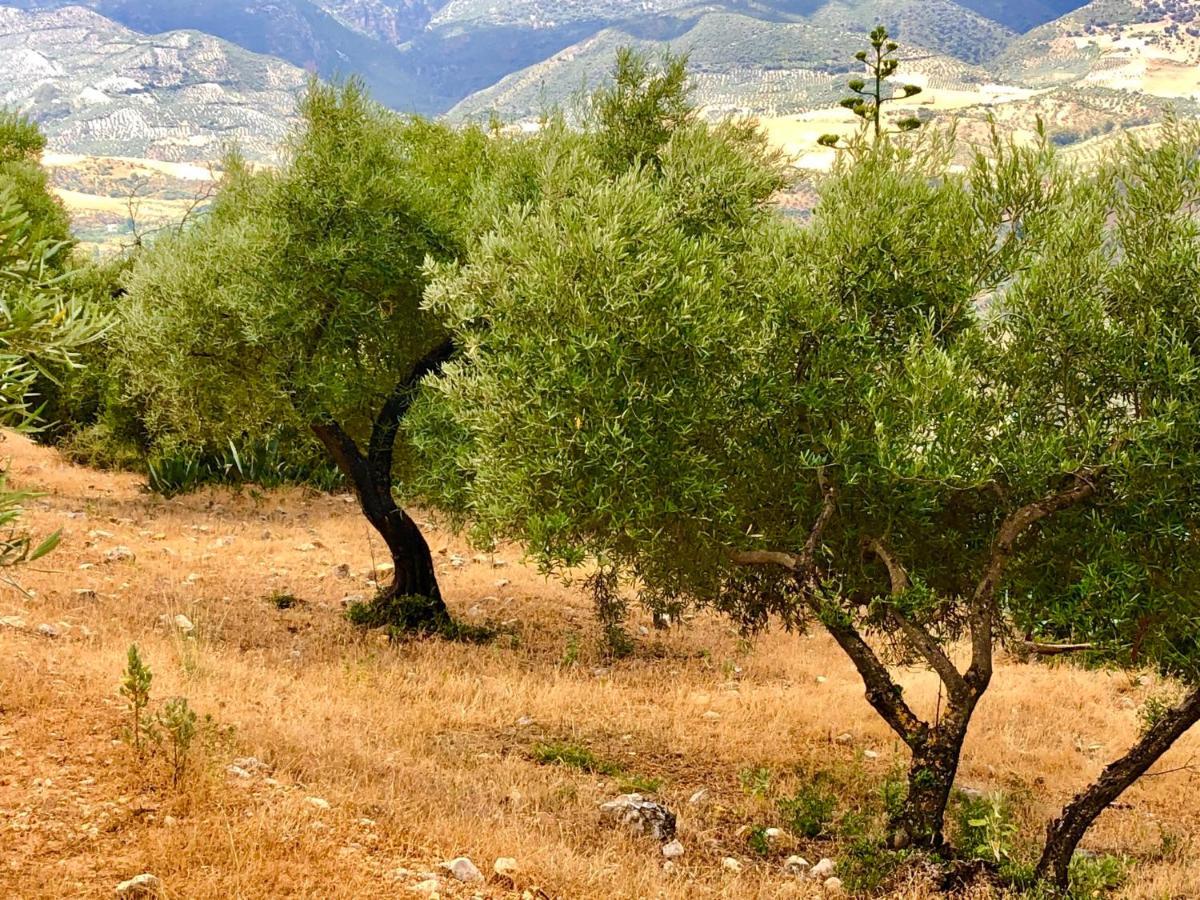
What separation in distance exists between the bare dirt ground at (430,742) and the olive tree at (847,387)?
2.66m

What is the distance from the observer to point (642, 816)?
9.88 m

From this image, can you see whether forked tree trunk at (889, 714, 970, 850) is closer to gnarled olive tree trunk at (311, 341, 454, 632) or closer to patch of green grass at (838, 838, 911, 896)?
patch of green grass at (838, 838, 911, 896)

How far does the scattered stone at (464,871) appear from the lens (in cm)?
764

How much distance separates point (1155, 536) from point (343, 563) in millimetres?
19548

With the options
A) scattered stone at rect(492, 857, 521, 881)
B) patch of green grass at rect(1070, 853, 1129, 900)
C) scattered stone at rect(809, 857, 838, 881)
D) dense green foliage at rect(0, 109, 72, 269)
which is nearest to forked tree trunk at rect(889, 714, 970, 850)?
scattered stone at rect(809, 857, 838, 881)

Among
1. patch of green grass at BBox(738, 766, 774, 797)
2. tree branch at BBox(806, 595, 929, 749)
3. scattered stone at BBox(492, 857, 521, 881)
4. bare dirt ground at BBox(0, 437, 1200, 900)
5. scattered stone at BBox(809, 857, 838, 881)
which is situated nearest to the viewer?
bare dirt ground at BBox(0, 437, 1200, 900)

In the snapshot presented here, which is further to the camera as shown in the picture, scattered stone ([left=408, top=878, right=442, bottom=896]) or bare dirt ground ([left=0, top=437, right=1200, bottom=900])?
bare dirt ground ([left=0, top=437, right=1200, bottom=900])

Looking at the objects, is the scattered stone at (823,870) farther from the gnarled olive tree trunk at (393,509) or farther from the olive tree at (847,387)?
the gnarled olive tree trunk at (393,509)

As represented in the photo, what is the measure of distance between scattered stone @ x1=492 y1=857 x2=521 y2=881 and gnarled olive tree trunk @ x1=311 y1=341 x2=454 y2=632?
945 cm

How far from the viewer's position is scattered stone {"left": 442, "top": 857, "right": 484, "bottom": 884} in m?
7.64

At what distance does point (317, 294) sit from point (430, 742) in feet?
23.2

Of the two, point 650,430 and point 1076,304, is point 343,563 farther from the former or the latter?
point 1076,304

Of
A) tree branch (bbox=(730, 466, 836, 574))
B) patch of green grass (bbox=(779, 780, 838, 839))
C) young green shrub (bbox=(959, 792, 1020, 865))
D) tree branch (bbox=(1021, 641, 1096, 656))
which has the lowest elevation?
patch of green grass (bbox=(779, 780, 838, 839))

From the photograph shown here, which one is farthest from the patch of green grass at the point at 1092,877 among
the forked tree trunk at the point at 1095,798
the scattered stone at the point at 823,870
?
the scattered stone at the point at 823,870
